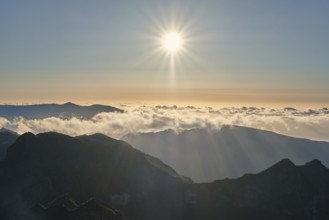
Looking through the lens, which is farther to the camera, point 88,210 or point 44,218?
point 44,218

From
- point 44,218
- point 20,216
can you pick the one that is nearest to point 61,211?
point 44,218

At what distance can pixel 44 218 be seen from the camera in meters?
163

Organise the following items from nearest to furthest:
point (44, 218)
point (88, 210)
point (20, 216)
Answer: point (88, 210) → point (44, 218) → point (20, 216)

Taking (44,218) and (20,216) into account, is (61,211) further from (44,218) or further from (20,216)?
(20,216)

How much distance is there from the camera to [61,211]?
513 feet

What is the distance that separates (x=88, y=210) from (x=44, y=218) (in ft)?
71.5

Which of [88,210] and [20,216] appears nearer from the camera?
[88,210]

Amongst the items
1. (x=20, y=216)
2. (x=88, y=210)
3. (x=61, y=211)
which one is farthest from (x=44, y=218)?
(x=20, y=216)

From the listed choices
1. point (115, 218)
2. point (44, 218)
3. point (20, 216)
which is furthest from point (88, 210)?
point (20, 216)

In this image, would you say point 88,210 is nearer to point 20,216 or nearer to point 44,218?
point 44,218

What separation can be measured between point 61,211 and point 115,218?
60.6ft

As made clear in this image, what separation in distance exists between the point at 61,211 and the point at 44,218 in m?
10.6

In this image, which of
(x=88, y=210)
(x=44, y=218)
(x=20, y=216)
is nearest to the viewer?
(x=88, y=210)

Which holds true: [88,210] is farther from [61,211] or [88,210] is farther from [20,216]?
[20,216]
